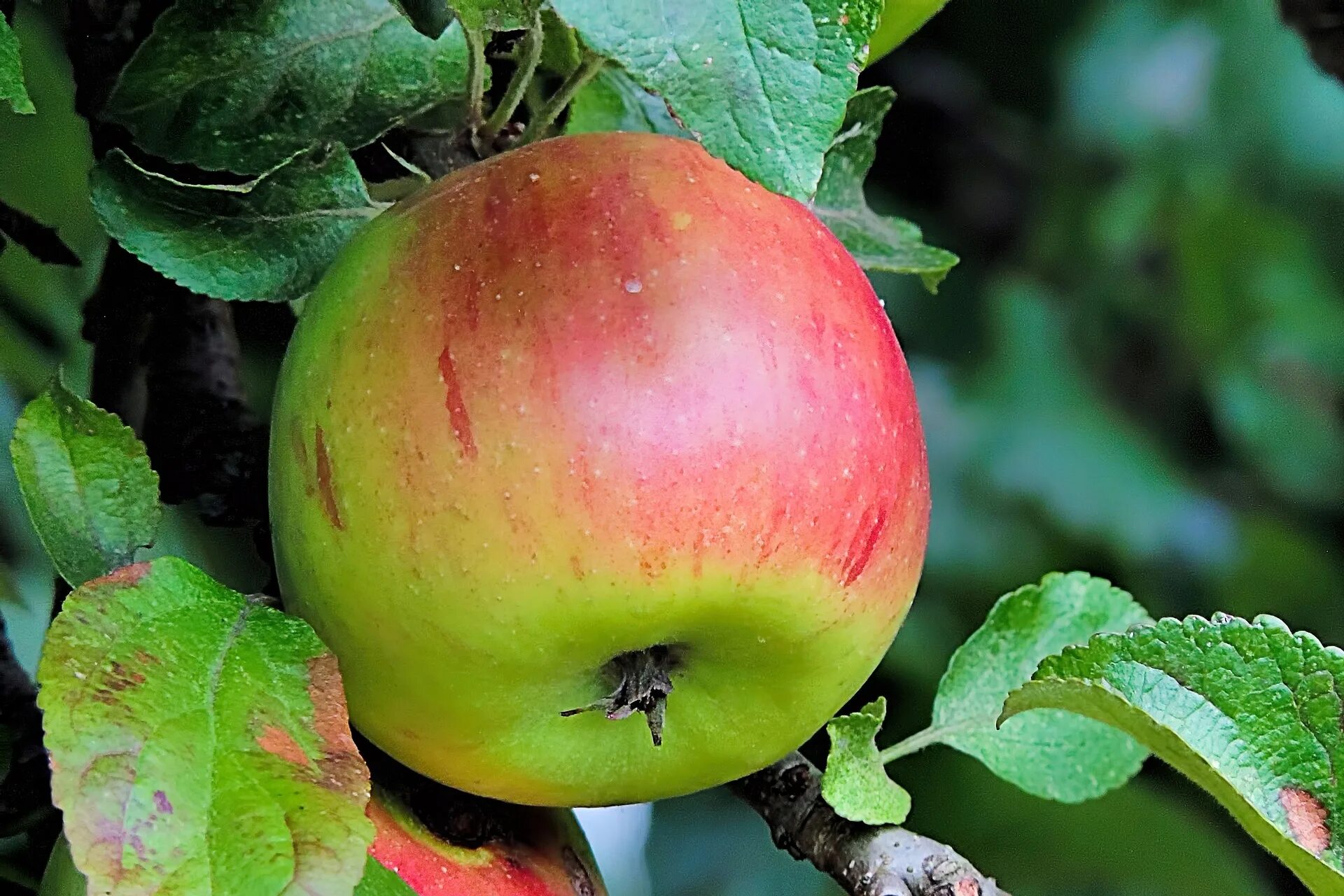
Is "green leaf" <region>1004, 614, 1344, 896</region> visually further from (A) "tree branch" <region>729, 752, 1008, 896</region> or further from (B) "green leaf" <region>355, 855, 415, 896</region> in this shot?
(B) "green leaf" <region>355, 855, 415, 896</region>

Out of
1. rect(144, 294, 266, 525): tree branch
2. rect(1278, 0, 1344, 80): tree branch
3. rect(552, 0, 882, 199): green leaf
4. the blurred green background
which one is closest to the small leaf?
rect(144, 294, 266, 525): tree branch

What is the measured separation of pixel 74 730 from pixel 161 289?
12.0 inches

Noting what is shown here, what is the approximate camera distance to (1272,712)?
0.48m

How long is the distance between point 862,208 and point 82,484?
378 mm

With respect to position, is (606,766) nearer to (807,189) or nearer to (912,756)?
(807,189)

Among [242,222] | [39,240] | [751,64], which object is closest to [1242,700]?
[751,64]

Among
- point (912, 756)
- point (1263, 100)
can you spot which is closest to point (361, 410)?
point (912, 756)

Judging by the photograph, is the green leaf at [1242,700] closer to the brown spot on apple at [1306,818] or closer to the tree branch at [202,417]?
the brown spot on apple at [1306,818]

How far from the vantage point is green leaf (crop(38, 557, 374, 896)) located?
0.38 meters

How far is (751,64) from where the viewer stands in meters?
0.39

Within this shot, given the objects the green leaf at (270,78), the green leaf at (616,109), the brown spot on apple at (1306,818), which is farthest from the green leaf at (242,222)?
the brown spot on apple at (1306,818)

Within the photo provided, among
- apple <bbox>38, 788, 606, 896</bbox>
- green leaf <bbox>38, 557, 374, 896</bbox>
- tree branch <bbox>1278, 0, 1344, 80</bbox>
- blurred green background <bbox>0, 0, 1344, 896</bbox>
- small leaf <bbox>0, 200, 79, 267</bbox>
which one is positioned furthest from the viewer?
blurred green background <bbox>0, 0, 1344, 896</bbox>

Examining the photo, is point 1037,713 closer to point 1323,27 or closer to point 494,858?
point 494,858

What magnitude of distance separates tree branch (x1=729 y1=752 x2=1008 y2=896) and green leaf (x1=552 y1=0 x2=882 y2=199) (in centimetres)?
26
